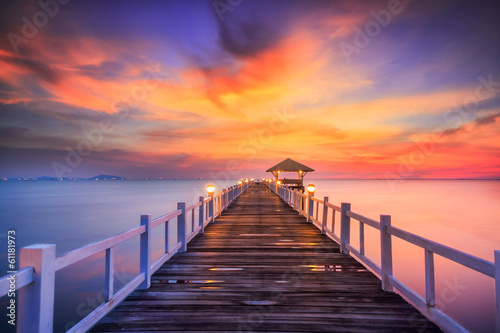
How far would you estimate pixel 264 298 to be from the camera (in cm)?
422

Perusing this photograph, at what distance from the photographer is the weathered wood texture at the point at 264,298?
11.3ft

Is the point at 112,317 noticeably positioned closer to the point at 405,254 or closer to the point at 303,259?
the point at 303,259

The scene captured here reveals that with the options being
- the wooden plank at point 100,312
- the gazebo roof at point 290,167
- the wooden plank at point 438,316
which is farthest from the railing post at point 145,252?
the gazebo roof at point 290,167

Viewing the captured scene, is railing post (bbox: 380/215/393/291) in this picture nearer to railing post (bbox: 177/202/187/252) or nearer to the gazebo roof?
railing post (bbox: 177/202/187/252)

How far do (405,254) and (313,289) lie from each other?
14.6m

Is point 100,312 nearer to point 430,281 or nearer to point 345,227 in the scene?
point 430,281

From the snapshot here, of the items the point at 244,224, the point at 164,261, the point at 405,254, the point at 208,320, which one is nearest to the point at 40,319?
the point at 208,320

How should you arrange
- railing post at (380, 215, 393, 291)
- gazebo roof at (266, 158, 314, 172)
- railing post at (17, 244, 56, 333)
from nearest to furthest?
railing post at (17, 244, 56, 333)
railing post at (380, 215, 393, 291)
gazebo roof at (266, 158, 314, 172)

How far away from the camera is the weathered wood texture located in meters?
3.46

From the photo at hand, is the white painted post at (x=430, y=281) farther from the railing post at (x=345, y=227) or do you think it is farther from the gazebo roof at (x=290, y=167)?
the gazebo roof at (x=290, y=167)

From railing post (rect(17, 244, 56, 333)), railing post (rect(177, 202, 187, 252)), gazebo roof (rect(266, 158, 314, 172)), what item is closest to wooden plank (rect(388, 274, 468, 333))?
railing post (rect(17, 244, 56, 333))

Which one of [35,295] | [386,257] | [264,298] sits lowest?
[264,298]

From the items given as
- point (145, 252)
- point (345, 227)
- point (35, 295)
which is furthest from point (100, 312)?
point (345, 227)

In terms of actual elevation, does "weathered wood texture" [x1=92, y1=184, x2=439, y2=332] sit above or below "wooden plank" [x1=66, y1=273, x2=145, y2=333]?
below
